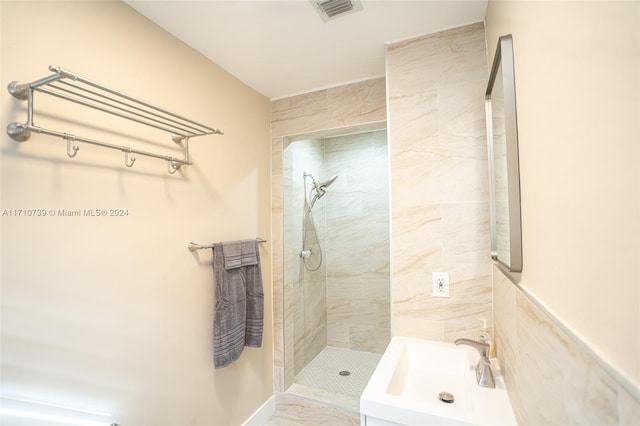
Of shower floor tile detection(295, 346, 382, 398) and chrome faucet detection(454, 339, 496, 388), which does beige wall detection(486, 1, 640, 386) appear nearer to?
chrome faucet detection(454, 339, 496, 388)

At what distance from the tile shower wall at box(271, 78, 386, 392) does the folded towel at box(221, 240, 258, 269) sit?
16.4 inches

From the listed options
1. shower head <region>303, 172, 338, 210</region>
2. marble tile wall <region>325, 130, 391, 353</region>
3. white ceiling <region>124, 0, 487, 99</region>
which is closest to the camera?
white ceiling <region>124, 0, 487, 99</region>

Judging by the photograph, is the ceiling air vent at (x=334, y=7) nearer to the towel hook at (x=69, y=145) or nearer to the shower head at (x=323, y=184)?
the towel hook at (x=69, y=145)

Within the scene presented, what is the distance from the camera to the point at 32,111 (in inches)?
39.6

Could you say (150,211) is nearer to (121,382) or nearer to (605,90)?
(121,382)

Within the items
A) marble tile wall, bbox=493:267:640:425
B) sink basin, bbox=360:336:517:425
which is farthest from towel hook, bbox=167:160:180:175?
marble tile wall, bbox=493:267:640:425

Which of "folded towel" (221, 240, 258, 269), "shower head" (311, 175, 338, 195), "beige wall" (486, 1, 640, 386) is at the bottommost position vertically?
"folded towel" (221, 240, 258, 269)

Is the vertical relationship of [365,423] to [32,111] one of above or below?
below

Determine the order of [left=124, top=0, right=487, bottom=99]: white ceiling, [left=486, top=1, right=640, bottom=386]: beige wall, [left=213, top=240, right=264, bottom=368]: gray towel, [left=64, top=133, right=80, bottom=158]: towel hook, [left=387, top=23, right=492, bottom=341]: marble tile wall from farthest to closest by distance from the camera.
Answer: [left=213, top=240, right=264, bottom=368]: gray towel, [left=387, top=23, right=492, bottom=341]: marble tile wall, [left=124, top=0, right=487, bottom=99]: white ceiling, [left=64, top=133, right=80, bottom=158]: towel hook, [left=486, top=1, right=640, bottom=386]: beige wall

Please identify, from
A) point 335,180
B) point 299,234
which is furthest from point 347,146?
point 299,234

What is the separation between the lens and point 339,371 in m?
2.73

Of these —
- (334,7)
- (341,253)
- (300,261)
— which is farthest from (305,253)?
(334,7)

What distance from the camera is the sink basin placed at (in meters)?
0.98

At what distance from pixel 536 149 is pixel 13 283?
168 cm
